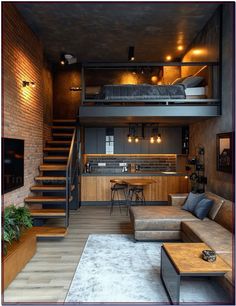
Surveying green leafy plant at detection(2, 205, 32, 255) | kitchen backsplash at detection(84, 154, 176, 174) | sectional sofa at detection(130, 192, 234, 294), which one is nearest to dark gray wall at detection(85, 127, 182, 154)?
kitchen backsplash at detection(84, 154, 176, 174)

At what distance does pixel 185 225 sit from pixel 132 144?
15.2ft

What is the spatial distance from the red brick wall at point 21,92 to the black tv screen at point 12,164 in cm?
14

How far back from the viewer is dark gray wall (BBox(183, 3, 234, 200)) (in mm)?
4656

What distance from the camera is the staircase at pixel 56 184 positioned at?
494 cm

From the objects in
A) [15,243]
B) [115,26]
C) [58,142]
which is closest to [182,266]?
[15,243]

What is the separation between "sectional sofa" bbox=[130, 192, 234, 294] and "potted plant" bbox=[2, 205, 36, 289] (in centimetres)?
178

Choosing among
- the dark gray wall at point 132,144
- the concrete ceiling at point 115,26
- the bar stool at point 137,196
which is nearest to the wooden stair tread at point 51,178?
Result: the bar stool at point 137,196

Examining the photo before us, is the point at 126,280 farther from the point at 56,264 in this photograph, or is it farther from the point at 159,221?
the point at 159,221

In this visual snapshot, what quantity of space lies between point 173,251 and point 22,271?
2.00 m

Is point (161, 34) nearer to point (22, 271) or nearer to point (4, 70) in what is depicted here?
point (4, 70)

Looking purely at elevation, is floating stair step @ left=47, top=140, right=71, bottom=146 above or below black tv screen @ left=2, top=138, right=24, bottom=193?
above

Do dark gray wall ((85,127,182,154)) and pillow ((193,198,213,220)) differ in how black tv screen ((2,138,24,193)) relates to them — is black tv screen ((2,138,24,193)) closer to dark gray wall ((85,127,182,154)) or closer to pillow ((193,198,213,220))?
pillow ((193,198,213,220))

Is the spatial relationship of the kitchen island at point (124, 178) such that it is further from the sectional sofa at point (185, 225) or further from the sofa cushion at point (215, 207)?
the sofa cushion at point (215, 207)

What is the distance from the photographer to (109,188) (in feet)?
26.3
